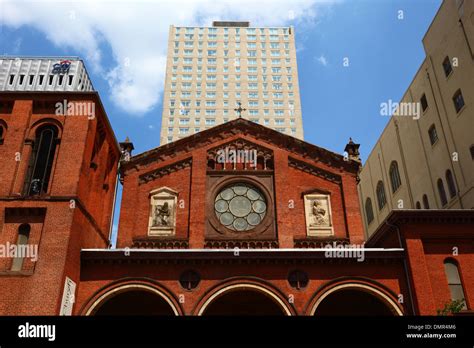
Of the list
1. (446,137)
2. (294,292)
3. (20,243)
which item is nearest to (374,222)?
(446,137)

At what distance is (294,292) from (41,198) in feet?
40.0

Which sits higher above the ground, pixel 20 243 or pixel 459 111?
pixel 459 111

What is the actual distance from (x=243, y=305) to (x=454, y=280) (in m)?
10.0

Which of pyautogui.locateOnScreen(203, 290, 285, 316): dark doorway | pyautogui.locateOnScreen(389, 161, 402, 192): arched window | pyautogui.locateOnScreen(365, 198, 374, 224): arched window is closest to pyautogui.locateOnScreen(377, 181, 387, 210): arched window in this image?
pyautogui.locateOnScreen(365, 198, 374, 224): arched window

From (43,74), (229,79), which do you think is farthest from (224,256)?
(229,79)

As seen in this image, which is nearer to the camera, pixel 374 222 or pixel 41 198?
pixel 41 198

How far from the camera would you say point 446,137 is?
29922 millimetres

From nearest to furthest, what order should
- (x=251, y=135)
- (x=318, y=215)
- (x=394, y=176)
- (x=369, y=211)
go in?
(x=318, y=215) < (x=251, y=135) < (x=394, y=176) < (x=369, y=211)

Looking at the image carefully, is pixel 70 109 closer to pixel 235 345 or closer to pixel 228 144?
pixel 228 144

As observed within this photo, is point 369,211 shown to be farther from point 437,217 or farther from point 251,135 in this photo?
point 437,217

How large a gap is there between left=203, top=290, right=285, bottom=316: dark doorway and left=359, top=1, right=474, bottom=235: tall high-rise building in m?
14.3

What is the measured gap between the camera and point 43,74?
24.1 meters

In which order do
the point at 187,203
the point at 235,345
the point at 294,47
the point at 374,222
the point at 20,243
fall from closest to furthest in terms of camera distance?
the point at 235,345
the point at 20,243
the point at 187,203
the point at 374,222
the point at 294,47

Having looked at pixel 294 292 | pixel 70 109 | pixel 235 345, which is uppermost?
pixel 70 109
